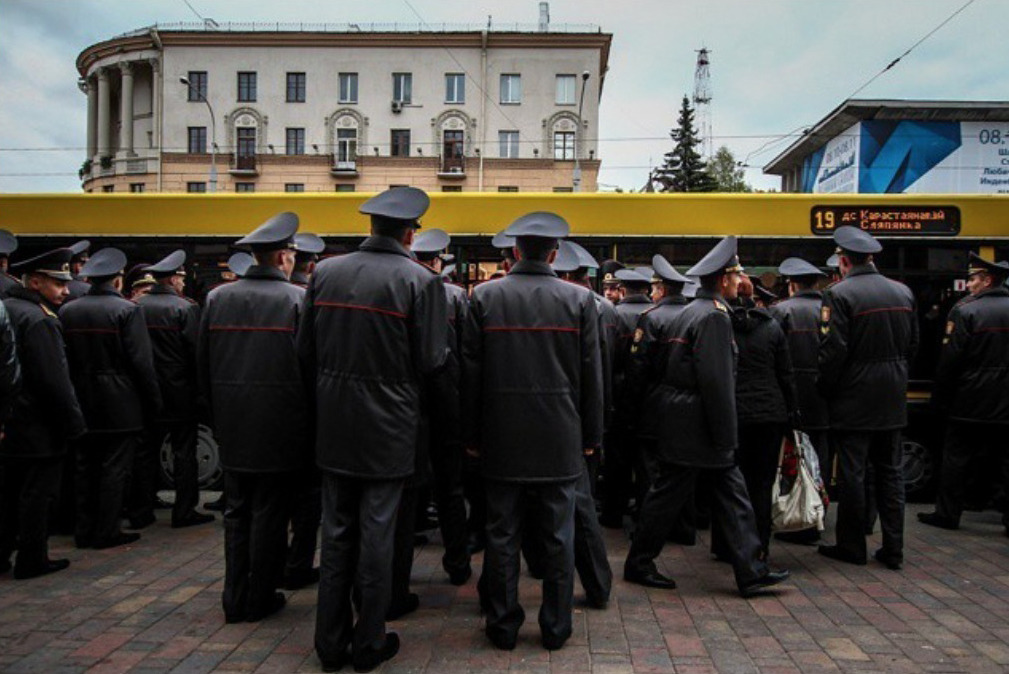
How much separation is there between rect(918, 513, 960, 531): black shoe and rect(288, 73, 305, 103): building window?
172 feet

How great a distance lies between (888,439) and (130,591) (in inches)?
217

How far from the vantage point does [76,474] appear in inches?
264

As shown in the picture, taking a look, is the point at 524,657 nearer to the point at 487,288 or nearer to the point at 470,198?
the point at 487,288

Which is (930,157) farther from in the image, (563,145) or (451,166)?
(451,166)

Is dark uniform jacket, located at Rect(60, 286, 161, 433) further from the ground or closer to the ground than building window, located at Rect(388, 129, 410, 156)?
closer to the ground

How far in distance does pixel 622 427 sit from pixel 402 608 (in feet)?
9.21

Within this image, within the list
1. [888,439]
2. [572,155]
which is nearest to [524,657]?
[888,439]

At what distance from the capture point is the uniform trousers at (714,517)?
5.43m

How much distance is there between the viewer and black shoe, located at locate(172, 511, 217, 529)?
7.37m

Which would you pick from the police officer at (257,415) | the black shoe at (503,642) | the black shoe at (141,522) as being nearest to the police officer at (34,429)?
the black shoe at (141,522)

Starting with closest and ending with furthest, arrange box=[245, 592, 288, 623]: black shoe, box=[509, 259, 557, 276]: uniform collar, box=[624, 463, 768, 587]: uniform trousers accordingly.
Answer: box=[509, 259, 557, 276]: uniform collar, box=[245, 592, 288, 623]: black shoe, box=[624, 463, 768, 587]: uniform trousers

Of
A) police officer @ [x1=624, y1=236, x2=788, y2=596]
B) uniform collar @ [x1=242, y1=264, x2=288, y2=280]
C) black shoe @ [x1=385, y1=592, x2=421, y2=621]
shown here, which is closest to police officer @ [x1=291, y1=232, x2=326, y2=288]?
uniform collar @ [x1=242, y1=264, x2=288, y2=280]

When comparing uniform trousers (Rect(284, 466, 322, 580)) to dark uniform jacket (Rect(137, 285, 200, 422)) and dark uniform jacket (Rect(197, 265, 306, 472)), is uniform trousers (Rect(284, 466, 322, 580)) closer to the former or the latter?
dark uniform jacket (Rect(197, 265, 306, 472))

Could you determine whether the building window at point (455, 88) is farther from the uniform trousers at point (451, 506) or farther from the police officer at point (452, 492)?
the uniform trousers at point (451, 506)
